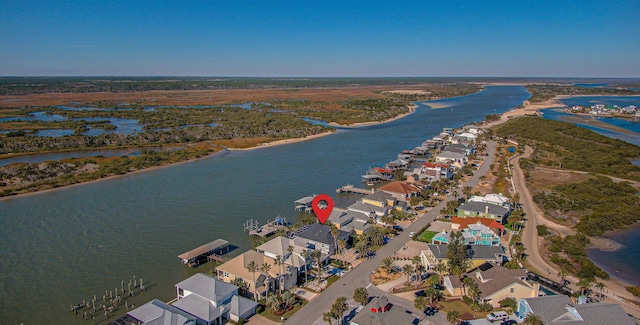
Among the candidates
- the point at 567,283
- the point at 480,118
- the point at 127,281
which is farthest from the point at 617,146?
the point at 127,281

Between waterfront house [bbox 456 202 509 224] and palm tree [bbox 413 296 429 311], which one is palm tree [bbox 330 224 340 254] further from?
waterfront house [bbox 456 202 509 224]

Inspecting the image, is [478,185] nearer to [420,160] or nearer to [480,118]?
[420,160]

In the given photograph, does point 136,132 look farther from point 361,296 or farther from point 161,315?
point 361,296

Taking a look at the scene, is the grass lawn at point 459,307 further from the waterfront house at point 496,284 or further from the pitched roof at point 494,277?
the pitched roof at point 494,277

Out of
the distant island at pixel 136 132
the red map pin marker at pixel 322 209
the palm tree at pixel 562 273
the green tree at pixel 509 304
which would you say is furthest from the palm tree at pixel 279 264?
the distant island at pixel 136 132

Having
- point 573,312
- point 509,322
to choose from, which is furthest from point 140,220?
point 573,312
